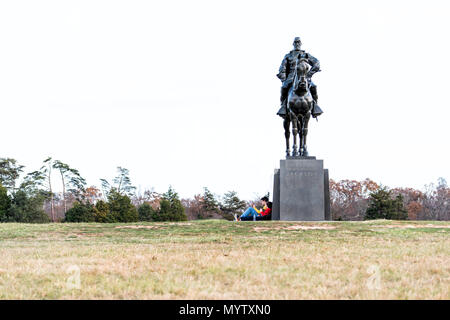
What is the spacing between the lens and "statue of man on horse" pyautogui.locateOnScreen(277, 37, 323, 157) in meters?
16.1

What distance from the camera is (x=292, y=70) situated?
16781 mm

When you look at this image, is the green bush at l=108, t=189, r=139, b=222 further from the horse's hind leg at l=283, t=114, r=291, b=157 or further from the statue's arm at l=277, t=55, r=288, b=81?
the statue's arm at l=277, t=55, r=288, b=81

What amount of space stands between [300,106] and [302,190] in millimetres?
2942

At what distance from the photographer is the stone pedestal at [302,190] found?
15734 millimetres

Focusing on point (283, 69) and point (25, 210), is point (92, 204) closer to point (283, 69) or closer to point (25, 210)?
point (25, 210)

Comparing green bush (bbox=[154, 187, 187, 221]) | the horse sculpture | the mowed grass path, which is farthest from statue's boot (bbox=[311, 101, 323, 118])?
green bush (bbox=[154, 187, 187, 221])

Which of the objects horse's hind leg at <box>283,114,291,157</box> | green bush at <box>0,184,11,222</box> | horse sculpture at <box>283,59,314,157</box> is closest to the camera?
horse sculpture at <box>283,59,314,157</box>

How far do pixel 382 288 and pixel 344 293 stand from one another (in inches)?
17.5

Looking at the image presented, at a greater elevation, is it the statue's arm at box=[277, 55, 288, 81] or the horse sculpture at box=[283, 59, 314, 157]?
the statue's arm at box=[277, 55, 288, 81]

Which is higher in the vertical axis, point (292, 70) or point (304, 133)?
point (292, 70)

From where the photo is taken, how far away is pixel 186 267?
5.60 metres

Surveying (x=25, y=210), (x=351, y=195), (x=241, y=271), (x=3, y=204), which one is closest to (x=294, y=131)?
(x=241, y=271)
